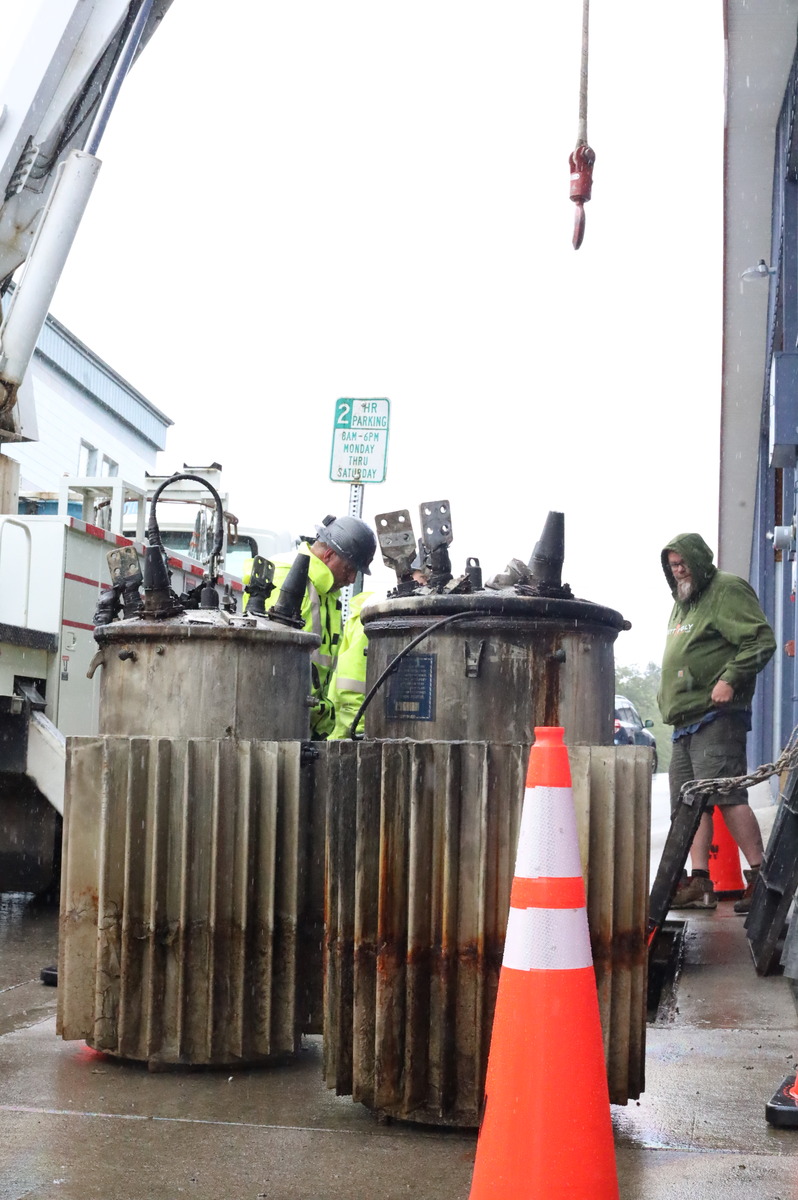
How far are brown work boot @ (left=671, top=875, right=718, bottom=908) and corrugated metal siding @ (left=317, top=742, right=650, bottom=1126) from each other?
364cm

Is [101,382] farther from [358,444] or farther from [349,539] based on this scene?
[349,539]

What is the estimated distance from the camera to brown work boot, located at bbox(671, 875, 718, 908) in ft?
22.5

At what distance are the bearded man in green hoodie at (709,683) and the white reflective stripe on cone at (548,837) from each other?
384 centimetres

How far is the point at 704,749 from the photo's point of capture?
6641mm

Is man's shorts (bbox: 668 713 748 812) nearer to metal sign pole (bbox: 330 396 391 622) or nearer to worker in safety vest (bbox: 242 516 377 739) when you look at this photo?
worker in safety vest (bbox: 242 516 377 739)

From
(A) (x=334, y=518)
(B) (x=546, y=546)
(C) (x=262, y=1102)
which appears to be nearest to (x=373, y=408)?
(A) (x=334, y=518)

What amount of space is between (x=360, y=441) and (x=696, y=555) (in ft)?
10.8

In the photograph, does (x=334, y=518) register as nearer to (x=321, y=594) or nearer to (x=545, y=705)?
(x=321, y=594)

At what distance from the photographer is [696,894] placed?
22.6ft

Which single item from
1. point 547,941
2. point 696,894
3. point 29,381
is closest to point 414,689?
point 547,941

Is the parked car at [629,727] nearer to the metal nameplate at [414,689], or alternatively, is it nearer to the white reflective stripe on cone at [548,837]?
the metal nameplate at [414,689]

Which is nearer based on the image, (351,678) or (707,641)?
(351,678)

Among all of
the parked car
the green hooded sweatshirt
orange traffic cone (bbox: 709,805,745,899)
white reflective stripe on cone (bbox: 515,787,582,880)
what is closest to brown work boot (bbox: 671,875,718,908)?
orange traffic cone (bbox: 709,805,745,899)

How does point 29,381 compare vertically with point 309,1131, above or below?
above
